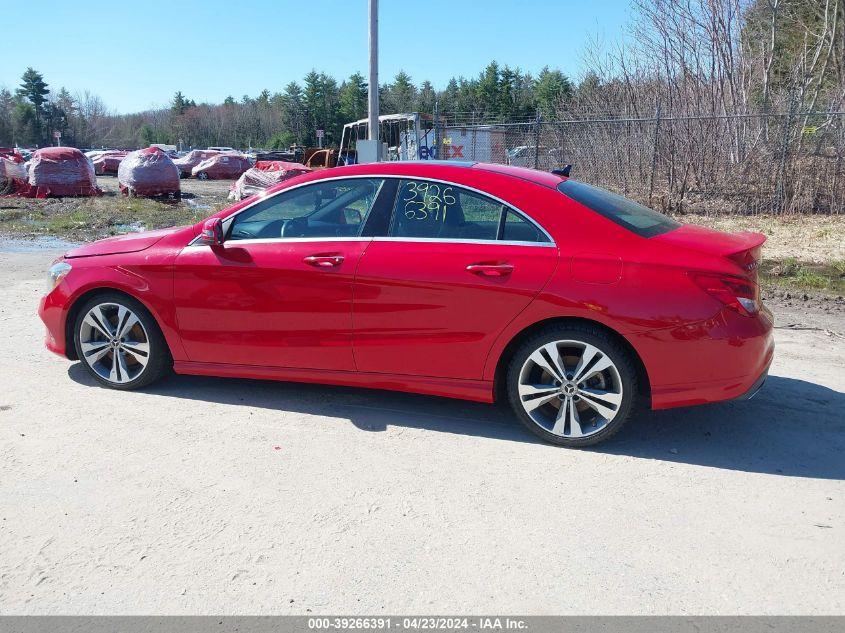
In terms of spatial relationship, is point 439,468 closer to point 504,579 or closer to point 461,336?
point 461,336

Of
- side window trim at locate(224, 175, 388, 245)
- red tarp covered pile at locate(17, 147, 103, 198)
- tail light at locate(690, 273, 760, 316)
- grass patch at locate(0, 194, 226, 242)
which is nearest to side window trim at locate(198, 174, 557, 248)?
side window trim at locate(224, 175, 388, 245)

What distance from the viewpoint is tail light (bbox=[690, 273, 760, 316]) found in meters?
3.92

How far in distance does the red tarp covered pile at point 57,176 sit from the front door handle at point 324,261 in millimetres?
22567

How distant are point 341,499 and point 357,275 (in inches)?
56.5

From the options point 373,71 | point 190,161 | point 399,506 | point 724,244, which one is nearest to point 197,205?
point 373,71

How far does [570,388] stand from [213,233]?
2483 mm

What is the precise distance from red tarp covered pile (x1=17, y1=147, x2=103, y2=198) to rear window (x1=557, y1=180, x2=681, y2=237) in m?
23.2

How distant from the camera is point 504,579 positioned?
295 cm

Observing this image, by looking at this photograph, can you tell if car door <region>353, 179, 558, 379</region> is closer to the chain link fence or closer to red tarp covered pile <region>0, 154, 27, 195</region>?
the chain link fence

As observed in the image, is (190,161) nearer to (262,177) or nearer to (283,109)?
(262,177)

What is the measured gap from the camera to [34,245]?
13297mm

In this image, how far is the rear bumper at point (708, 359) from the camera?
12.8 feet
